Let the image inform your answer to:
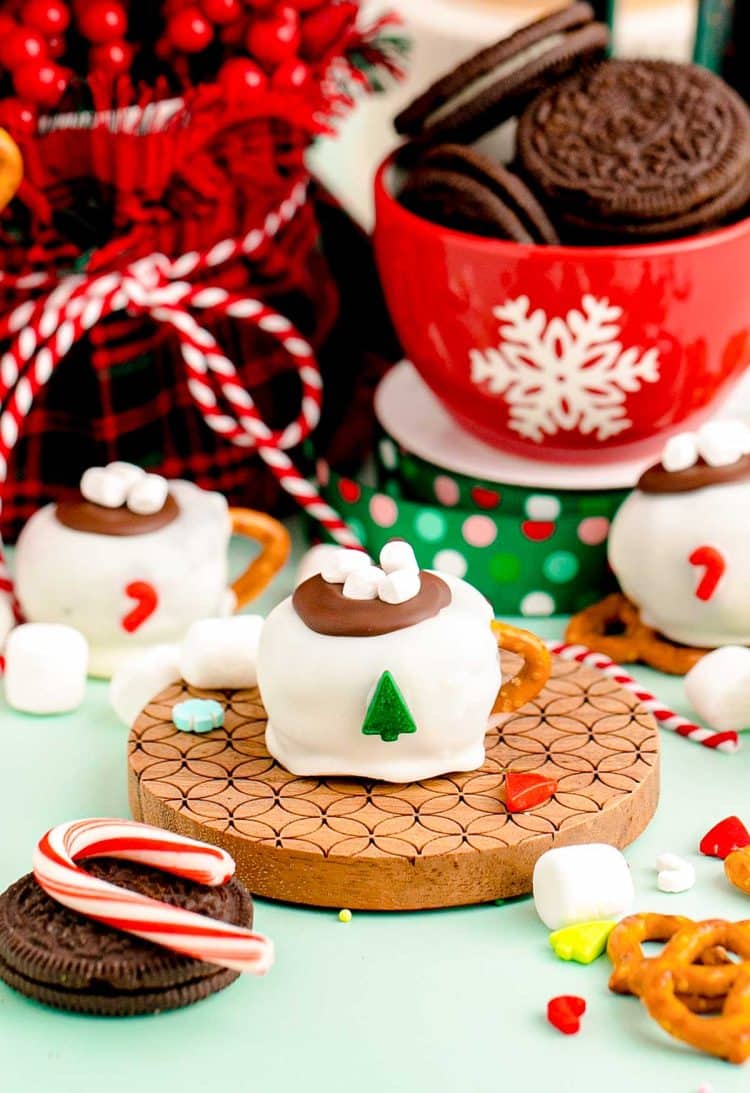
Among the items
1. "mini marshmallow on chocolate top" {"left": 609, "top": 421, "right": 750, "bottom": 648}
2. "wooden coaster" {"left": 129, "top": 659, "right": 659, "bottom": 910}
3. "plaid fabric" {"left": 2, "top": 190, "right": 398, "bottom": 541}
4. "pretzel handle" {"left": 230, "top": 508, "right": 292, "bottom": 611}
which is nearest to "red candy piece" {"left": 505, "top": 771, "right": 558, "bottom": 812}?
"wooden coaster" {"left": 129, "top": 659, "right": 659, "bottom": 910}

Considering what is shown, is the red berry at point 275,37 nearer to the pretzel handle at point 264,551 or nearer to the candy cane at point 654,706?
the pretzel handle at point 264,551

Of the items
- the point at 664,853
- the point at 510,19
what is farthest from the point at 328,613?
the point at 510,19

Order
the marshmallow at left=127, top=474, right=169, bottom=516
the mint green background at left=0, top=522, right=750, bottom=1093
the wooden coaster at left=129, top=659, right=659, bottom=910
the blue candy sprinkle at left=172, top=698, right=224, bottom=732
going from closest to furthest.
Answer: the mint green background at left=0, top=522, right=750, bottom=1093
the wooden coaster at left=129, top=659, right=659, bottom=910
the blue candy sprinkle at left=172, top=698, right=224, bottom=732
the marshmallow at left=127, top=474, right=169, bottom=516

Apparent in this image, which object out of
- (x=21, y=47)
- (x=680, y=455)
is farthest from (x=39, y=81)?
(x=680, y=455)

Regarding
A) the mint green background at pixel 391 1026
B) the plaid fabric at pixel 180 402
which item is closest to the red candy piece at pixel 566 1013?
the mint green background at pixel 391 1026

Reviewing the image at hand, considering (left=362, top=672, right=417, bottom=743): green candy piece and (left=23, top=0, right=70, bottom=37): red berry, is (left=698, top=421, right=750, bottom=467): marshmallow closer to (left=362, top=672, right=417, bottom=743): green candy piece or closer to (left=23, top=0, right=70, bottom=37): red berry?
(left=362, top=672, right=417, bottom=743): green candy piece

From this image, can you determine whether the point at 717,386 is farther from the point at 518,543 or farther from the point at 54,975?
the point at 54,975
